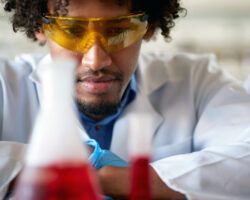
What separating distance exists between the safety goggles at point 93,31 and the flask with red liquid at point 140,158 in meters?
0.54

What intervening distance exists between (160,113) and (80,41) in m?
0.37

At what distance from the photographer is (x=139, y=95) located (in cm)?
130

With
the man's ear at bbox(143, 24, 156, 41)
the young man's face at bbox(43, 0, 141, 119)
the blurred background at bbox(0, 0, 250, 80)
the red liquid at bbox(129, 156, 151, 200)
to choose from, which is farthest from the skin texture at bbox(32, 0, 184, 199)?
the blurred background at bbox(0, 0, 250, 80)

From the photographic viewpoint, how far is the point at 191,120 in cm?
127

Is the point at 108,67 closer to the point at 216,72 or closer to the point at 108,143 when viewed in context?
the point at 108,143

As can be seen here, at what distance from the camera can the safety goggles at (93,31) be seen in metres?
1.00

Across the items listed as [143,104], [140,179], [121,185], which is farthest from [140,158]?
[143,104]

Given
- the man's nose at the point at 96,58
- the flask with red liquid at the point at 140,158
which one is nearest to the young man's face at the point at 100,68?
the man's nose at the point at 96,58

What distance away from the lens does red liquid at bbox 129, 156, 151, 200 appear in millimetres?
492

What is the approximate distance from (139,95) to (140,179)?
81cm

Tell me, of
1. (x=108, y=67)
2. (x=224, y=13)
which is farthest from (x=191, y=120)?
(x=224, y=13)

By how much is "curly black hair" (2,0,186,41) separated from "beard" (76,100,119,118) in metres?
0.22

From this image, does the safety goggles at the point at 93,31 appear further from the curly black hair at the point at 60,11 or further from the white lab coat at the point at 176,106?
the white lab coat at the point at 176,106

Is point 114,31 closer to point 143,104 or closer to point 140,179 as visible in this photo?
point 143,104
